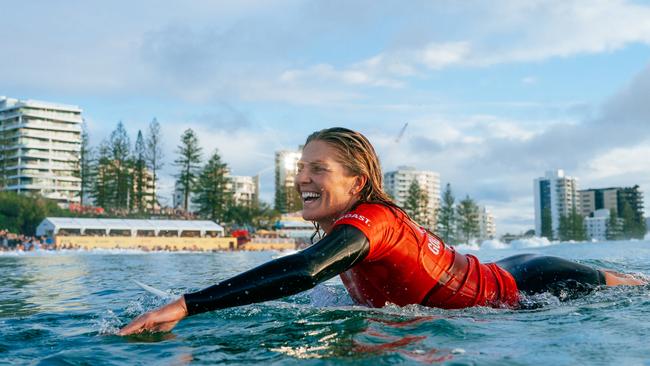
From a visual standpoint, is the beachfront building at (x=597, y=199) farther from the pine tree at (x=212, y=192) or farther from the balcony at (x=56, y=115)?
the balcony at (x=56, y=115)

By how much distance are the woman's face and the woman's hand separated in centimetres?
96

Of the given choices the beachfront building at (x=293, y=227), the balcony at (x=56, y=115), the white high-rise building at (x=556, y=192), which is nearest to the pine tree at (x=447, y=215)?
the beachfront building at (x=293, y=227)

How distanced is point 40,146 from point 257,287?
9817 cm

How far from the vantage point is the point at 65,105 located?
317 ft

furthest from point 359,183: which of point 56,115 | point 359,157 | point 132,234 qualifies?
point 56,115

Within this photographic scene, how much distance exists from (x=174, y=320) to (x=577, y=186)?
194329 mm

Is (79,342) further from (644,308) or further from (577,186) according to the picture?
(577,186)

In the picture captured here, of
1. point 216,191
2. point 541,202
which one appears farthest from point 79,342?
point 541,202

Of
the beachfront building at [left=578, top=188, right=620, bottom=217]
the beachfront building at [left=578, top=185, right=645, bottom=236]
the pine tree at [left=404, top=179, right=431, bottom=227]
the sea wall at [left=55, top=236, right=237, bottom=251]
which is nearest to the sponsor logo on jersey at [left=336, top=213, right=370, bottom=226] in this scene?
the sea wall at [left=55, top=236, right=237, bottom=251]

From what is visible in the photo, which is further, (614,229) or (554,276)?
(614,229)

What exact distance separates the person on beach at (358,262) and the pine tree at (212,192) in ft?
202

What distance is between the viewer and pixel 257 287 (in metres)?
2.76

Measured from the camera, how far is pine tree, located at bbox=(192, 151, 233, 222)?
2532 inches

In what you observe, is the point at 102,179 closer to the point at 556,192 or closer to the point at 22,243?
the point at 22,243
